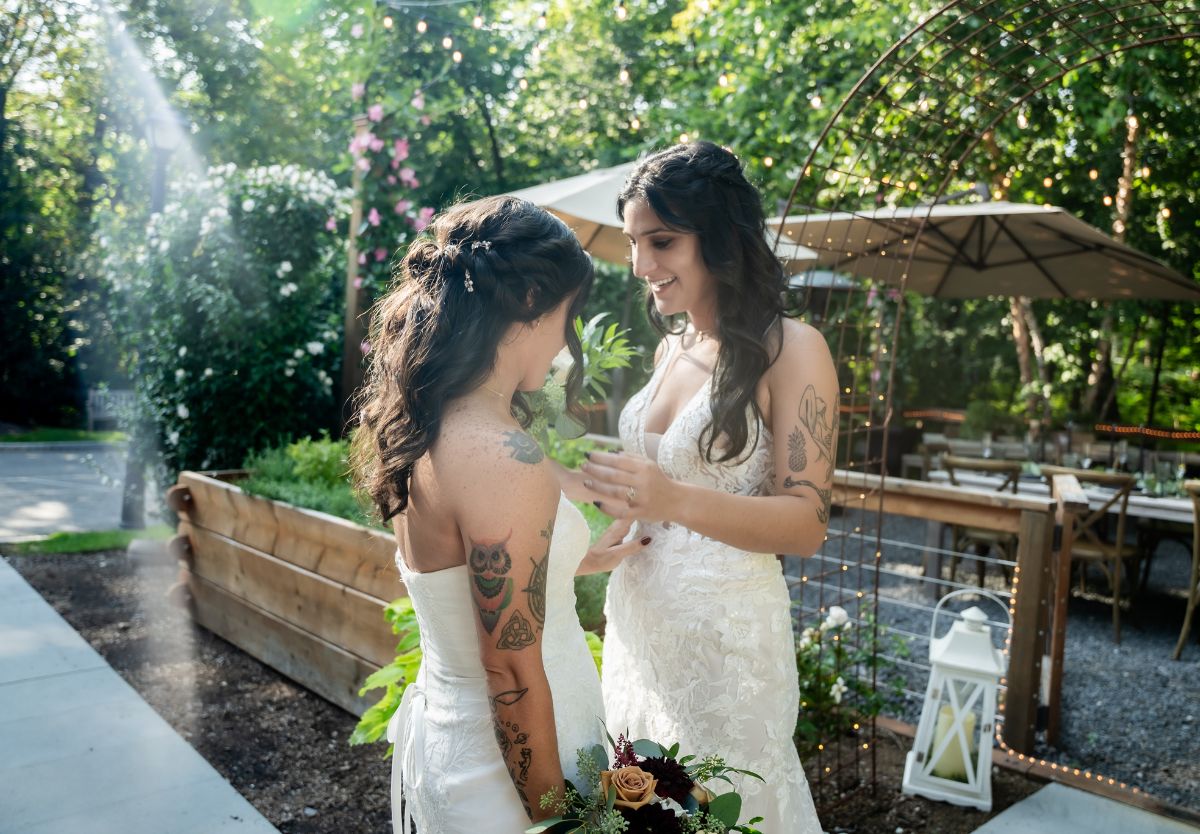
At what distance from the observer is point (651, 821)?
1409 millimetres

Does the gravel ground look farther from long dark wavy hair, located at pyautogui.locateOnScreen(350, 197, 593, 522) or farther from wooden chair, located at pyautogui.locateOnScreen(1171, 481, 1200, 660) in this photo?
long dark wavy hair, located at pyautogui.locateOnScreen(350, 197, 593, 522)

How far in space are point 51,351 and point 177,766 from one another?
61.3 feet

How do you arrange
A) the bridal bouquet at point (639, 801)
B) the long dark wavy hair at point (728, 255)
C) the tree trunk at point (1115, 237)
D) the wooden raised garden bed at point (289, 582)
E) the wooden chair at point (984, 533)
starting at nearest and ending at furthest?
the bridal bouquet at point (639, 801)
the long dark wavy hair at point (728, 255)
the wooden raised garden bed at point (289, 582)
the wooden chair at point (984, 533)
the tree trunk at point (1115, 237)

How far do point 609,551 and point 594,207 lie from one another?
15.8ft

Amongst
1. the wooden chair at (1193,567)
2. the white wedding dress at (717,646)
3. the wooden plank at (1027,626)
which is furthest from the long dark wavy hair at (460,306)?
the wooden chair at (1193,567)

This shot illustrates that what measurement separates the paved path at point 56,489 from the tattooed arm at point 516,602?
8.60m

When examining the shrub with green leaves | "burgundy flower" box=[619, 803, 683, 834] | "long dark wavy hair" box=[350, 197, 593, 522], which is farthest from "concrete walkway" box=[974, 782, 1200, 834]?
the shrub with green leaves

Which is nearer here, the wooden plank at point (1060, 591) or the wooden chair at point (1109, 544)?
the wooden plank at point (1060, 591)

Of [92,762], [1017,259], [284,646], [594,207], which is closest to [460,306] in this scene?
[92,762]

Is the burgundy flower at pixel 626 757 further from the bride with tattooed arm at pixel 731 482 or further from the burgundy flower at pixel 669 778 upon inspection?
the bride with tattooed arm at pixel 731 482

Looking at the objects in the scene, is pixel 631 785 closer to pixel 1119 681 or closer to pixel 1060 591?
pixel 1060 591

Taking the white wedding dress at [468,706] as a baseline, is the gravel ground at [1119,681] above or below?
below

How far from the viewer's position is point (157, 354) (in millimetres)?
7168

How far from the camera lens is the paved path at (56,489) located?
937 centimetres
